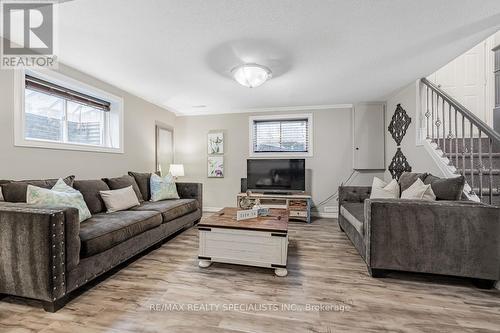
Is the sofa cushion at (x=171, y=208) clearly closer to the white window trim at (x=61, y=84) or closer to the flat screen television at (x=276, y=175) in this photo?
the white window trim at (x=61, y=84)

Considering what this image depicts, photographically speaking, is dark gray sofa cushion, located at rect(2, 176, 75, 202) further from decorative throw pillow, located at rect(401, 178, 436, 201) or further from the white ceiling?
decorative throw pillow, located at rect(401, 178, 436, 201)

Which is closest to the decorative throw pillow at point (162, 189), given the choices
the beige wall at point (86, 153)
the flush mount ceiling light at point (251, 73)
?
the beige wall at point (86, 153)

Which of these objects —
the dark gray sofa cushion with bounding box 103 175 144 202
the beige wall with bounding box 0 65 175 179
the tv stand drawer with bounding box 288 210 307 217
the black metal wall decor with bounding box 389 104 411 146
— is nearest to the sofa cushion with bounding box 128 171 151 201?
the dark gray sofa cushion with bounding box 103 175 144 202

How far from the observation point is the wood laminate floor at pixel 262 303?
4.80 ft

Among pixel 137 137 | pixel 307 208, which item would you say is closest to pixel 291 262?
pixel 307 208

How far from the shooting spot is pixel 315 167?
4.66 meters

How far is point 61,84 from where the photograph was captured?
9.35 ft

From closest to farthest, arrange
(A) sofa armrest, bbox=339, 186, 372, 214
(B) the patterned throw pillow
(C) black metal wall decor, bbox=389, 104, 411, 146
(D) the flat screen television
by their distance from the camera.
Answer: (B) the patterned throw pillow < (A) sofa armrest, bbox=339, 186, 372, 214 < (C) black metal wall decor, bbox=389, 104, 411, 146 < (D) the flat screen television

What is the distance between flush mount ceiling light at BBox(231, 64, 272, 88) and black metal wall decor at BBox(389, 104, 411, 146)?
7.90ft

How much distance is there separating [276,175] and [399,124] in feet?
7.46

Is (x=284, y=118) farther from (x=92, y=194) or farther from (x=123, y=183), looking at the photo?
(x=92, y=194)

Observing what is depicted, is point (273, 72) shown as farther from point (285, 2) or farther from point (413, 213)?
point (413, 213)

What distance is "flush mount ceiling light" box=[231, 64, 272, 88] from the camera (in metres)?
2.64

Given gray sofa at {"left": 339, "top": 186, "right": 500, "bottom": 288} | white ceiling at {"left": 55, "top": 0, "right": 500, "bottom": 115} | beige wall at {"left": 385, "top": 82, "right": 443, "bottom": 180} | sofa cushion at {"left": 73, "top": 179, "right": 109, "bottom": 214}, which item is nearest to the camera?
white ceiling at {"left": 55, "top": 0, "right": 500, "bottom": 115}
